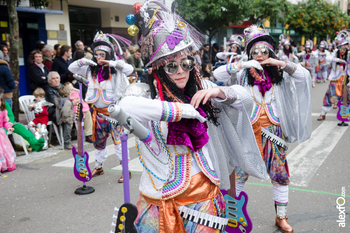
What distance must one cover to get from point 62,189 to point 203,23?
11990mm

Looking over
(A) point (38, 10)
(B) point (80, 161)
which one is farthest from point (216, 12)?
(B) point (80, 161)

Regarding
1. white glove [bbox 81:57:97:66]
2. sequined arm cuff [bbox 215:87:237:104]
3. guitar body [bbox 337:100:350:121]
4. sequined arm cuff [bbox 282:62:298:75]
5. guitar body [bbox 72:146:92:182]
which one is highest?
white glove [bbox 81:57:97:66]

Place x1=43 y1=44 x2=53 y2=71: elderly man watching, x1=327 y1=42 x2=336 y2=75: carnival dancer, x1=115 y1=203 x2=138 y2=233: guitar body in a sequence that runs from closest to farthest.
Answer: x1=115 y1=203 x2=138 y2=233: guitar body < x1=43 y1=44 x2=53 y2=71: elderly man watching < x1=327 y1=42 x2=336 y2=75: carnival dancer

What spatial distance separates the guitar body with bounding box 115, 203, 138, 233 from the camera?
1.68 metres

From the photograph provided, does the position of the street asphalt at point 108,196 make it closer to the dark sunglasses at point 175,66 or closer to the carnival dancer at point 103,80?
the carnival dancer at point 103,80

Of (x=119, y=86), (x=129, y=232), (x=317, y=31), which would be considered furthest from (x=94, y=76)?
(x=317, y=31)

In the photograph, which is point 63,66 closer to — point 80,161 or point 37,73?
point 37,73

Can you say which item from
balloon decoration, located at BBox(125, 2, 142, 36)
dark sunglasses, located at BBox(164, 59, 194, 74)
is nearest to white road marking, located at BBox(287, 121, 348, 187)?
dark sunglasses, located at BBox(164, 59, 194, 74)

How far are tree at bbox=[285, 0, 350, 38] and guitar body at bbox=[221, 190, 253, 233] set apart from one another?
2839 centimetres

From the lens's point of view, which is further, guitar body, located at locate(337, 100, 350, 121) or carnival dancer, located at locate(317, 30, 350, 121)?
carnival dancer, located at locate(317, 30, 350, 121)

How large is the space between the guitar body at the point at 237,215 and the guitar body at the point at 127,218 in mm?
909

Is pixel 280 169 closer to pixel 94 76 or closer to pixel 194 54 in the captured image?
pixel 194 54

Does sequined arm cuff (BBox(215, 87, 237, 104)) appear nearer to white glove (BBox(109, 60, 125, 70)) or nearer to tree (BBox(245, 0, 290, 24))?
white glove (BBox(109, 60, 125, 70))

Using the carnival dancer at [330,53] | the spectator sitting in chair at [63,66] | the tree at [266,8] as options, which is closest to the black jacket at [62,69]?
the spectator sitting in chair at [63,66]
